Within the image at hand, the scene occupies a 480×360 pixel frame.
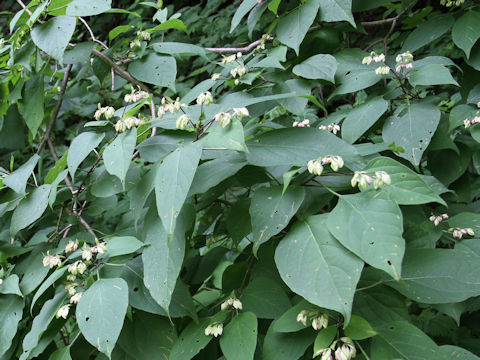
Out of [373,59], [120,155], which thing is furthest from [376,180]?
[373,59]

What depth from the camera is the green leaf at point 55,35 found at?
5.19ft

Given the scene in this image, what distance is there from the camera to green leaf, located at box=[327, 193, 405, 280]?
2.96 feet

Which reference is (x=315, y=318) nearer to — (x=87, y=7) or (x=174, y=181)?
(x=174, y=181)

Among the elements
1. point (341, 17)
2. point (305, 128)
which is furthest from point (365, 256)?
point (341, 17)

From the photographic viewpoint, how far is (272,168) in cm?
138

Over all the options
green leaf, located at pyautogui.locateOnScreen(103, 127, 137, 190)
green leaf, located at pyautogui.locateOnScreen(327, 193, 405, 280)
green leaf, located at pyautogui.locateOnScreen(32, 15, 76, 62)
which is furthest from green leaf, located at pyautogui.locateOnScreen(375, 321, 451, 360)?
green leaf, located at pyautogui.locateOnScreen(32, 15, 76, 62)

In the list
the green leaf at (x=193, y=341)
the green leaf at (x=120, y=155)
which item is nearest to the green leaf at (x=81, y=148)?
the green leaf at (x=120, y=155)

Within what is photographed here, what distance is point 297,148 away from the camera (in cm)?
121

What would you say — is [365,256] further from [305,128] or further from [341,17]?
[341,17]

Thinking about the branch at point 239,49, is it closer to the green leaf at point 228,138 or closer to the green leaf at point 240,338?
the green leaf at point 228,138

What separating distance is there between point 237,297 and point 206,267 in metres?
0.34

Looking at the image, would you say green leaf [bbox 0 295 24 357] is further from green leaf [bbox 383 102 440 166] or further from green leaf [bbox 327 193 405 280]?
green leaf [bbox 383 102 440 166]

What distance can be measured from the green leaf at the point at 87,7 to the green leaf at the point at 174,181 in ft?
2.63

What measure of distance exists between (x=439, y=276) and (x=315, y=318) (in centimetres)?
34
